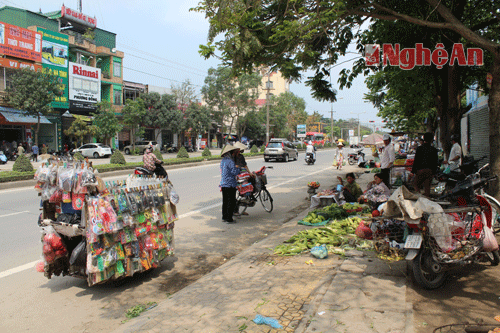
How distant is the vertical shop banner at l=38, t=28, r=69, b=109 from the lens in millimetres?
31594

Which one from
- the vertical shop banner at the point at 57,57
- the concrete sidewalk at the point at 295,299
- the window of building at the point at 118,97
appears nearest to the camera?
the concrete sidewalk at the point at 295,299

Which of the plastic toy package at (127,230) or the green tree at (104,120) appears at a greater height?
the green tree at (104,120)

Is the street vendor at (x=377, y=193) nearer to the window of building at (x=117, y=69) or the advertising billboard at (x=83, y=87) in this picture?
the advertising billboard at (x=83, y=87)

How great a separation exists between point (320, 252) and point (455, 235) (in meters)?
1.79

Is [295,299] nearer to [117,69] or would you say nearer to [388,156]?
[388,156]

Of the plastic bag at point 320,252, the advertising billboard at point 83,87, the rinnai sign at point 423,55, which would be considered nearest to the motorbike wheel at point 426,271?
the plastic bag at point 320,252

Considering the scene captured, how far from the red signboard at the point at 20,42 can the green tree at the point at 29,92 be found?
74.6 inches

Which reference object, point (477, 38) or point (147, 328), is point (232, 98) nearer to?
point (477, 38)

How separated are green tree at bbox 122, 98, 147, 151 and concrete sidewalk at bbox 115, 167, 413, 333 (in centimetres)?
3309

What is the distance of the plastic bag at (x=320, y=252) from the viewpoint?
5170mm

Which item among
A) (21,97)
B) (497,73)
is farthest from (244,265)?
(21,97)

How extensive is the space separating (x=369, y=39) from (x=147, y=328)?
942 cm

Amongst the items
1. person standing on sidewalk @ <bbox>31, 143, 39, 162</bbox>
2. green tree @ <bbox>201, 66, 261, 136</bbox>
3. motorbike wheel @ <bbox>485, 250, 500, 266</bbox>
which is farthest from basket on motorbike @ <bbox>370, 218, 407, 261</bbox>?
green tree @ <bbox>201, 66, 261, 136</bbox>

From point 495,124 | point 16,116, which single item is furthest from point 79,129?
point 495,124
